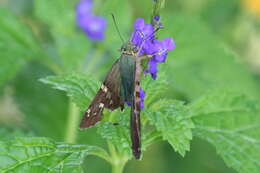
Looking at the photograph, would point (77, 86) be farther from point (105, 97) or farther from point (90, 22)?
point (90, 22)

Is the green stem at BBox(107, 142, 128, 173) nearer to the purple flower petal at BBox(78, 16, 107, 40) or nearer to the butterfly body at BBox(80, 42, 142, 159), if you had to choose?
the butterfly body at BBox(80, 42, 142, 159)

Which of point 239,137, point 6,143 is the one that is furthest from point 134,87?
point 239,137

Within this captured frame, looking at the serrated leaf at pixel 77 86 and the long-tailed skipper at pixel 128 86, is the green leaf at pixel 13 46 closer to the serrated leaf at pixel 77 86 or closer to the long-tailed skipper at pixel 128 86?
the serrated leaf at pixel 77 86

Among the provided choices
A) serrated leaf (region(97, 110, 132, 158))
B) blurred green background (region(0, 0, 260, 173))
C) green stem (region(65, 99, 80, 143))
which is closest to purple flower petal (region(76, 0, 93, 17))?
blurred green background (region(0, 0, 260, 173))

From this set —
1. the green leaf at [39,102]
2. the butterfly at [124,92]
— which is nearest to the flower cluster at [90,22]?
the green leaf at [39,102]

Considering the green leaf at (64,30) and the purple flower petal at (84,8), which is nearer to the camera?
the green leaf at (64,30)

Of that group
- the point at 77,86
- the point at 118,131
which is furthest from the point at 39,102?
the point at 118,131
